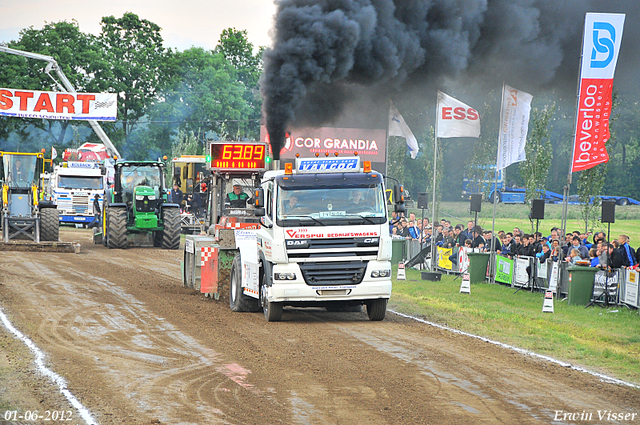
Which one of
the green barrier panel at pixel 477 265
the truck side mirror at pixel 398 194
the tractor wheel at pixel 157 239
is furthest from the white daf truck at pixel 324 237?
the tractor wheel at pixel 157 239

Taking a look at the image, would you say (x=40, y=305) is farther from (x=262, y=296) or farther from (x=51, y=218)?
(x=51, y=218)

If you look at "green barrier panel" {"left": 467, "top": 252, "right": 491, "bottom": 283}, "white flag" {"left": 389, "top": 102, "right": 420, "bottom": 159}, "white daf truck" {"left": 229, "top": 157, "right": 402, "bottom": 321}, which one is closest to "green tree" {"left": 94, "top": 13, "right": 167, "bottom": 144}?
"white flag" {"left": 389, "top": 102, "right": 420, "bottom": 159}

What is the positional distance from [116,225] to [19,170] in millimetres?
4145

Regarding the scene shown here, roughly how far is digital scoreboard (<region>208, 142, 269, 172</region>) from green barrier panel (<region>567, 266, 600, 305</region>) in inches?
285

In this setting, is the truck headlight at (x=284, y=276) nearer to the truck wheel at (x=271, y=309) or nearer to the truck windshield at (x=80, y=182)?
the truck wheel at (x=271, y=309)

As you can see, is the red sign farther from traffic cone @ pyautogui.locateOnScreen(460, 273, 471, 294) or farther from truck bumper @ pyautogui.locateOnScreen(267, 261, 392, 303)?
traffic cone @ pyautogui.locateOnScreen(460, 273, 471, 294)

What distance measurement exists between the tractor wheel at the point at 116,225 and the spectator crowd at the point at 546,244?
1032cm

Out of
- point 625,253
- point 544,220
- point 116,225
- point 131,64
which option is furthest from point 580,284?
point 131,64

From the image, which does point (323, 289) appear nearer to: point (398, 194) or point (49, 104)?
point (398, 194)

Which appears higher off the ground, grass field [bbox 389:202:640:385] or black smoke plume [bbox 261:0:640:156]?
black smoke plume [bbox 261:0:640:156]

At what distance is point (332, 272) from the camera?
40.8ft

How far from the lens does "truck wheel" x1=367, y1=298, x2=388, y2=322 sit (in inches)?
516

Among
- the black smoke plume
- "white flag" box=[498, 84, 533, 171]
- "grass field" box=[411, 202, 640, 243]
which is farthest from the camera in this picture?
"grass field" box=[411, 202, 640, 243]

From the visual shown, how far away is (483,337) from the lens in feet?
39.4
